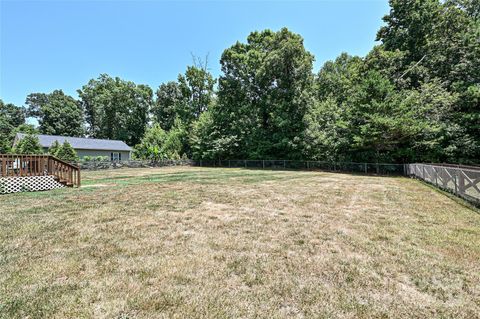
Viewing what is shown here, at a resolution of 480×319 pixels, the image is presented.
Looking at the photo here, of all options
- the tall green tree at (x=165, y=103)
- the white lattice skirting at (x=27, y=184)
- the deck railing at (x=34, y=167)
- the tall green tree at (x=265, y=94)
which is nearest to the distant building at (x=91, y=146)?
the tall green tree at (x=165, y=103)

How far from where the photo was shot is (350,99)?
20.7 m

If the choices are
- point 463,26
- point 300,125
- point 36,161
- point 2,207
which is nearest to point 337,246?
point 2,207

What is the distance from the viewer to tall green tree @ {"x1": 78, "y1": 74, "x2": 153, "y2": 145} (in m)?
43.2

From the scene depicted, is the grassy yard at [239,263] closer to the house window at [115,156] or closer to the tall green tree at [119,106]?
the house window at [115,156]

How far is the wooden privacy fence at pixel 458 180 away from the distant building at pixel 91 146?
34.2 metres

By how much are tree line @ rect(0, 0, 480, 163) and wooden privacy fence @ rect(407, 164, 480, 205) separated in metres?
5.93

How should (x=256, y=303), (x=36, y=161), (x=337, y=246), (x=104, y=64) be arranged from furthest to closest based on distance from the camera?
1. (x=104, y=64)
2. (x=36, y=161)
3. (x=337, y=246)
4. (x=256, y=303)

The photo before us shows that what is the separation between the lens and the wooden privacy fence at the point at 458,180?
23.5 ft

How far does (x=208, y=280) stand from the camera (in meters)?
2.88

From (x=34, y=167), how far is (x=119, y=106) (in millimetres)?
37794

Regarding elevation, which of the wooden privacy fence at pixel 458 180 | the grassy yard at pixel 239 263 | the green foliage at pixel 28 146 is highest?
the green foliage at pixel 28 146

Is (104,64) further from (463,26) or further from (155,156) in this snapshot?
(463,26)

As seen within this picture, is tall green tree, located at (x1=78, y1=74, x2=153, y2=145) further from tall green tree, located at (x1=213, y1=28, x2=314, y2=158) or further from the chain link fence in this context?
tall green tree, located at (x1=213, y1=28, x2=314, y2=158)

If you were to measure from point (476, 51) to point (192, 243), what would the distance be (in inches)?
1035
